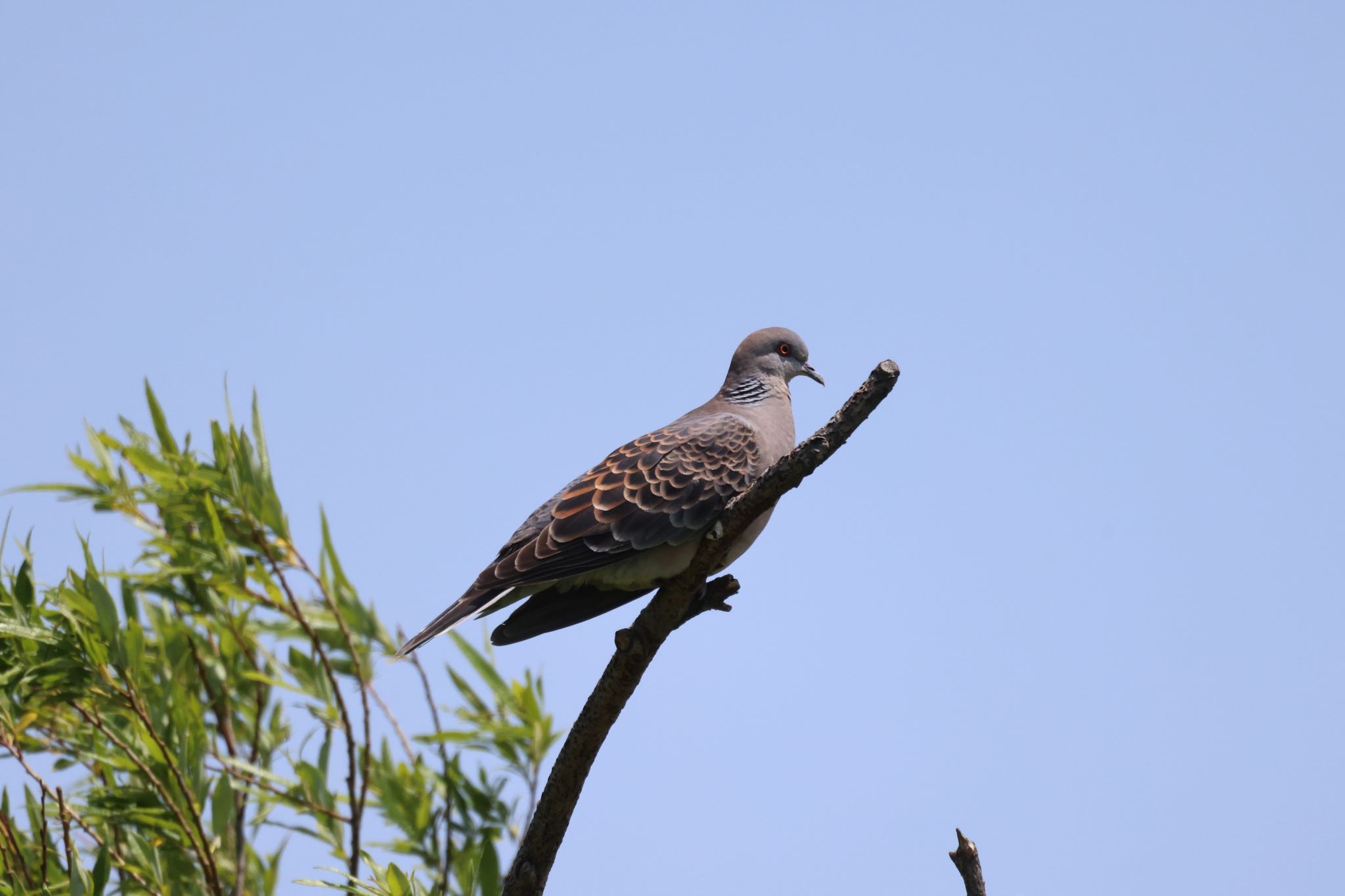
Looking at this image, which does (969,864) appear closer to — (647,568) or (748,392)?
(647,568)

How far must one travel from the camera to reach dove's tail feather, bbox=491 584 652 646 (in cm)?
434

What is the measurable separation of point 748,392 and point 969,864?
2610 mm

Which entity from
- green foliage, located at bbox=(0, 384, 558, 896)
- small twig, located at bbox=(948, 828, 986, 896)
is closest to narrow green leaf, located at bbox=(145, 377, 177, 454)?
green foliage, located at bbox=(0, 384, 558, 896)

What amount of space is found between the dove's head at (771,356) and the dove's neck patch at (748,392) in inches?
1.5

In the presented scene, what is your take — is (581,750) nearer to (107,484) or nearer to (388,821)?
(388,821)

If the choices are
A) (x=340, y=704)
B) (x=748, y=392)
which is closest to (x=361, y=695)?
(x=340, y=704)

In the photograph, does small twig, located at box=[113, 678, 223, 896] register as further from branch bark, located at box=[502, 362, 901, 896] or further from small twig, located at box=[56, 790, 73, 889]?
branch bark, located at box=[502, 362, 901, 896]

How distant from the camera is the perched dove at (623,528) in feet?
13.1

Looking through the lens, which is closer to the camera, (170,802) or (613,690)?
(613,690)

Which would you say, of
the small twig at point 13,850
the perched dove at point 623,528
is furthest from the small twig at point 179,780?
the perched dove at point 623,528

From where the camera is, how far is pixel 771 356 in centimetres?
516

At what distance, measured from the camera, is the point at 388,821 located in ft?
15.1

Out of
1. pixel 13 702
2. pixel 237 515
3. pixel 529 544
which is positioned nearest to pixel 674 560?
pixel 529 544

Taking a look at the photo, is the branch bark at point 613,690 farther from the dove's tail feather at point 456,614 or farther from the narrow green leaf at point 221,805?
the narrow green leaf at point 221,805
